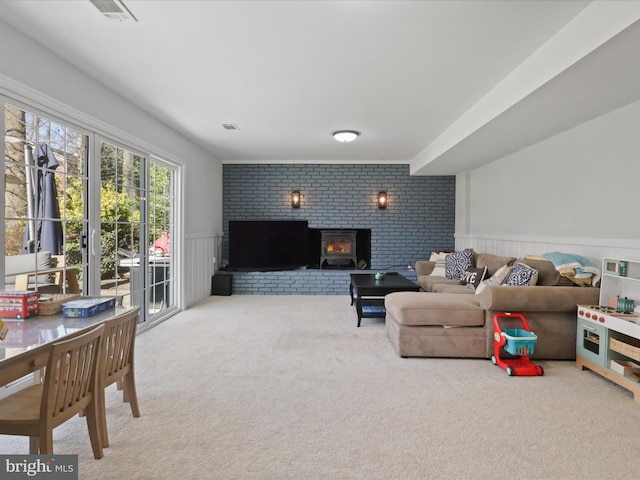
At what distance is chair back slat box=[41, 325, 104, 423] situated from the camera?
1.40m

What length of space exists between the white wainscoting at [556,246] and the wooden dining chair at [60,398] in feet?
13.0

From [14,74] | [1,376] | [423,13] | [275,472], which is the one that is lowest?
[275,472]

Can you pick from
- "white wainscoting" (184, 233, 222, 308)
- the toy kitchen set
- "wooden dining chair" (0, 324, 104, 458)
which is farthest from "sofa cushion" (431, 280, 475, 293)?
"wooden dining chair" (0, 324, 104, 458)

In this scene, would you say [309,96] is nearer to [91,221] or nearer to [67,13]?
[67,13]

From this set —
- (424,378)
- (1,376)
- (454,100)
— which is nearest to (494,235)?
(454,100)

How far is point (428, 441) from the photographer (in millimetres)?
1896

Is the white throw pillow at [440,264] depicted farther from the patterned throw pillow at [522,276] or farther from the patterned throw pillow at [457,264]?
the patterned throw pillow at [522,276]

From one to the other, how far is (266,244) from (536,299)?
4448mm

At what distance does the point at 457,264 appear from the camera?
16.9 feet

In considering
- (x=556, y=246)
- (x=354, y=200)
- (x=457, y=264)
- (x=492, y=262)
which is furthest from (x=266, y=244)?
(x=556, y=246)

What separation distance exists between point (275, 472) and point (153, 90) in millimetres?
3297

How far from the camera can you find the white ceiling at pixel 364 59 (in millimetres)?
2090

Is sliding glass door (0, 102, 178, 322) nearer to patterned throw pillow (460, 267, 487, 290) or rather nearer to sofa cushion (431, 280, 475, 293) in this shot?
sofa cushion (431, 280, 475, 293)

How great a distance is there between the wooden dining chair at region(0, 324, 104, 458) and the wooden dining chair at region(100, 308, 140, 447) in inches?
3.7
